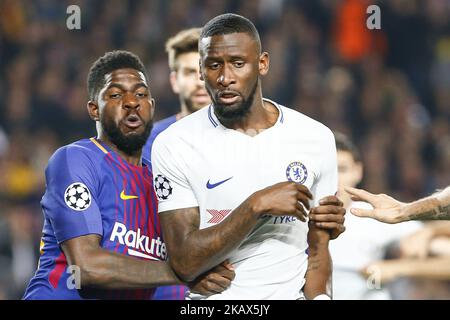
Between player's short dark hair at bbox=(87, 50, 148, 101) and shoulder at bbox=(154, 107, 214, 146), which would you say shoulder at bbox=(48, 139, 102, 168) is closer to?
player's short dark hair at bbox=(87, 50, 148, 101)

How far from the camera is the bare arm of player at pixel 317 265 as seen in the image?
381cm

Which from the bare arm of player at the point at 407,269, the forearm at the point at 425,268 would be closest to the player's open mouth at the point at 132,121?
the bare arm of player at the point at 407,269

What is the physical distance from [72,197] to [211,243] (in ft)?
2.50

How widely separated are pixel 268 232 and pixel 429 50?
6803mm

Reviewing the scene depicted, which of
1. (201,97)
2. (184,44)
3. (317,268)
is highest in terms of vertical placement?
(184,44)

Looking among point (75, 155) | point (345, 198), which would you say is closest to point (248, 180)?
point (75, 155)

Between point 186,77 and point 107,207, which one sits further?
point 186,77

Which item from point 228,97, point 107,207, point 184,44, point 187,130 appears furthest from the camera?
point 184,44

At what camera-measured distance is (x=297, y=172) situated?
3807mm

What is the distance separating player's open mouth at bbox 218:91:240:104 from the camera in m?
3.74

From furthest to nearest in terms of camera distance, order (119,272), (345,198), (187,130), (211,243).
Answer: (345,198) → (119,272) → (187,130) → (211,243)

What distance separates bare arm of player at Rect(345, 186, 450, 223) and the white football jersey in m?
0.29

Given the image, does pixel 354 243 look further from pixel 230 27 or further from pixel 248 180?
pixel 230 27

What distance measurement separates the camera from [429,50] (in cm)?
1012
